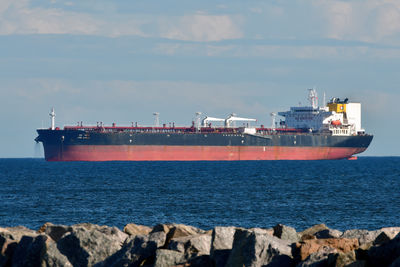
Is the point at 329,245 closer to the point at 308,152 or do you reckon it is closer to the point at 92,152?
the point at 92,152

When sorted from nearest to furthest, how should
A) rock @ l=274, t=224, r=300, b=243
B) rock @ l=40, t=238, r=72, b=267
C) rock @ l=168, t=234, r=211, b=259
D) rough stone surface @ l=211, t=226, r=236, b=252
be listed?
1. rough stone surface @ l=211, t=226, r=236, b=252
2. rock @ l=168, t=234, r=211, b=259
3. rock @ l=40, t=238, r=72, b=267
4. rock @ l=274, t=224, r=300, b=243

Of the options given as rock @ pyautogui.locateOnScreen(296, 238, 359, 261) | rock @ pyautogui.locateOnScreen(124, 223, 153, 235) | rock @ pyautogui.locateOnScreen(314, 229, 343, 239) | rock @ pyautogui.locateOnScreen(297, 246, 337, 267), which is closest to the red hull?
rock @ pyautogui.locateOnScreen(124, 223, 153, 235)

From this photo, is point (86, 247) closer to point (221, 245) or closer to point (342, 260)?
point (221, 245)

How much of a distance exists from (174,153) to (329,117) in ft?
69.8

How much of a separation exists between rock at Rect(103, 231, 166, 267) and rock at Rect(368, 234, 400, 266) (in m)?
2.93

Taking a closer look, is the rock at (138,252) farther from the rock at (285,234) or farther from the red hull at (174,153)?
the red hull at (174,153)

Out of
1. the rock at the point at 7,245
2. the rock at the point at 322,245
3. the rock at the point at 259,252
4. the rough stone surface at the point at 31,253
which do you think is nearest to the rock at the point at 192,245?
the rock at the point at 259,252

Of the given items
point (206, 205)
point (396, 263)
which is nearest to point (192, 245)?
point (396, 263)

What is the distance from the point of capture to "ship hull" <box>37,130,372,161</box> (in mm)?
68812

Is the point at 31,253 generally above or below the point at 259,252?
below

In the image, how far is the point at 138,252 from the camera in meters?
9.62

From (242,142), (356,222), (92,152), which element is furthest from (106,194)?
(242,142)

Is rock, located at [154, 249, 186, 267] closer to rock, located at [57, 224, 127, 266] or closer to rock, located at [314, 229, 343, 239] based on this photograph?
rock, located at [57, 224, 127, 266]

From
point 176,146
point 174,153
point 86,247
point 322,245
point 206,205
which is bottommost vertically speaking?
point 206,205
